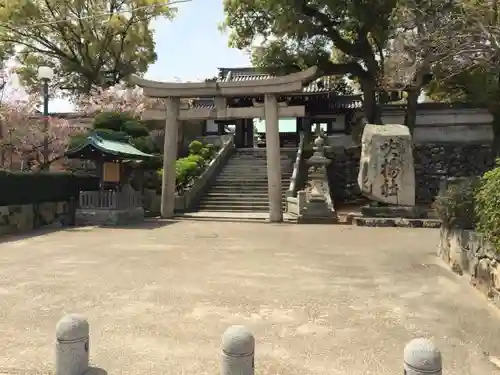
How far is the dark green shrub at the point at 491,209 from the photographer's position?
572 centimetres

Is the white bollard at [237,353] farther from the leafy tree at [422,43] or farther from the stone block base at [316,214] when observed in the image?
Result: the stone block base at [316,214]

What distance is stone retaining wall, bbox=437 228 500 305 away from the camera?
19.8ft

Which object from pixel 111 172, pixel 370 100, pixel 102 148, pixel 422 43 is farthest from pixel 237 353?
pixel 370 100

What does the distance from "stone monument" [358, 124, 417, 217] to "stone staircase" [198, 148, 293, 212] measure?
5504 millimetres

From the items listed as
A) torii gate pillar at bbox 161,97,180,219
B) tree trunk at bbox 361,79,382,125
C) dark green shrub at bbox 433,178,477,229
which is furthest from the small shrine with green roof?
tree trunk at bbox 361,79,382,125

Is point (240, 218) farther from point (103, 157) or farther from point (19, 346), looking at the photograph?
point (19, 346)

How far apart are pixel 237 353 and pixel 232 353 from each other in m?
0.04

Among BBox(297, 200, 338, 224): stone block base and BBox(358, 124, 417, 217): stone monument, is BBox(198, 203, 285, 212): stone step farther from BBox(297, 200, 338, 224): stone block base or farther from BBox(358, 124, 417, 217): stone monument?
BBox(358, 124, 417, 217): stone monument

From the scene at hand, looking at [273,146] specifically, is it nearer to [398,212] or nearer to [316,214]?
[316,214]

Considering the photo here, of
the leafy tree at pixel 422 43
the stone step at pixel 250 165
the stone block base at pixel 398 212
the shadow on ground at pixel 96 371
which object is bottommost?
the shadow on ground at pixel 96 371

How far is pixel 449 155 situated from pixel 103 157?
18.2 metres

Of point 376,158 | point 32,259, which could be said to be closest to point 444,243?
point 376,158

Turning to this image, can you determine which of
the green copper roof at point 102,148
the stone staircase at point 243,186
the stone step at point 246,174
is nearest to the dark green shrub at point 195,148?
the stone staircase at point 243,186

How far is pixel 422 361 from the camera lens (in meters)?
3.01
